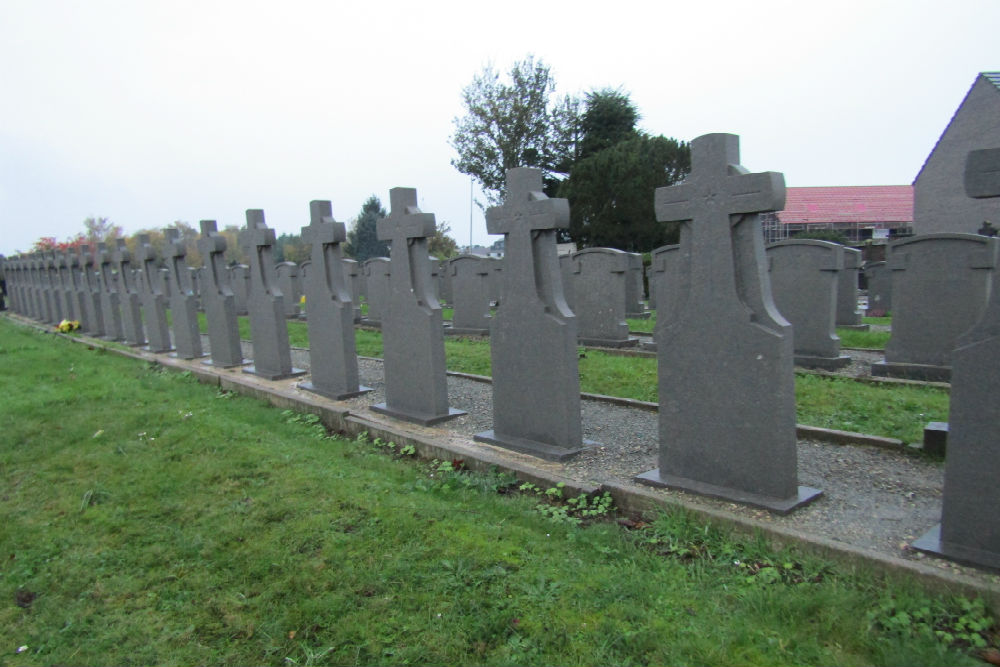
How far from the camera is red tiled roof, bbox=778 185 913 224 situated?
4328 centimetres

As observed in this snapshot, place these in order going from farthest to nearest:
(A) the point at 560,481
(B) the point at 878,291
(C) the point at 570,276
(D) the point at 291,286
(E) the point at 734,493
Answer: (D) the point at 291,286 < (B) the point at 878,291 < (C) the point at 570,276 < (A) the point at 560,481 < (E) the point at 734,493

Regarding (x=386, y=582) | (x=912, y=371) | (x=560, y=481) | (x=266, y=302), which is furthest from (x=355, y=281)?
(x=386, y=582)

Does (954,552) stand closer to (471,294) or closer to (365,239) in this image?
(471,294)

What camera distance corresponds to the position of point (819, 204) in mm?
45312

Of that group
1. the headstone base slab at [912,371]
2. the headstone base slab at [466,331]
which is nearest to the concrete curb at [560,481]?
the headstone base slab at [912,371]

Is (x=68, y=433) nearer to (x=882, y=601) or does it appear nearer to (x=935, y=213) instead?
(x=882, y=601)

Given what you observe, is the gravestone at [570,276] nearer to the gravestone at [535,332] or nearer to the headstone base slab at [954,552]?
the gravestone at [535,332]

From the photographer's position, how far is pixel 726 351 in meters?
4.52

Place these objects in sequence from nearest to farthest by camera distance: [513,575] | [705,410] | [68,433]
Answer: [513,575], [705,410], [68,433]

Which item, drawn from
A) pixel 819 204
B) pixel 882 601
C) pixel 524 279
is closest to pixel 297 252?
pixel 819 204

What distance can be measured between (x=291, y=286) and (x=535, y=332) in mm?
16683

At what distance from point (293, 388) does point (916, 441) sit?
292 inches

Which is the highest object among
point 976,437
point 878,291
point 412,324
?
point 412,324

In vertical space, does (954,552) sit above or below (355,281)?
below
